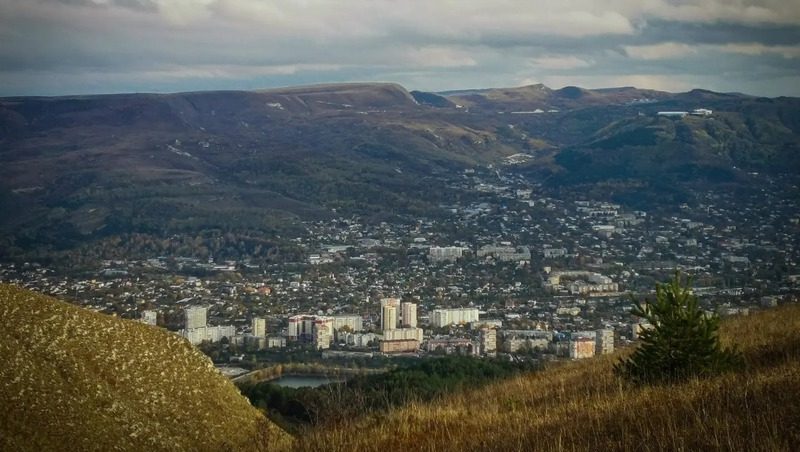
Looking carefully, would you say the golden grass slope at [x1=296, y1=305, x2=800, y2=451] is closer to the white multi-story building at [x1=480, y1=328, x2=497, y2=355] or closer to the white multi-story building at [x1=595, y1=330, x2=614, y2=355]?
the white multi-story building at [x1=595, y1=330, x2=614, y2=355]

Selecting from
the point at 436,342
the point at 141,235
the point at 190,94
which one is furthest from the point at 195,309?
the point at 190,94

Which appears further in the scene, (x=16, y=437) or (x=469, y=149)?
(x=469, y=149)

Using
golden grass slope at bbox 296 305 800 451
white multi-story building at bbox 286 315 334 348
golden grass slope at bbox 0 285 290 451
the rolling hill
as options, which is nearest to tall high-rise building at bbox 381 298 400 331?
white multi-story building at bbox 286 315 334 348

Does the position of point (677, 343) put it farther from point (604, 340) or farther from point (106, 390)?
point (604, 340)

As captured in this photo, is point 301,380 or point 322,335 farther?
point 322,335

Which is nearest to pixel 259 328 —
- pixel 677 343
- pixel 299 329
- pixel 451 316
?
pixel 299 329

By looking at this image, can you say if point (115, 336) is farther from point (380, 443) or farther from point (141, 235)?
point (141, 235)
